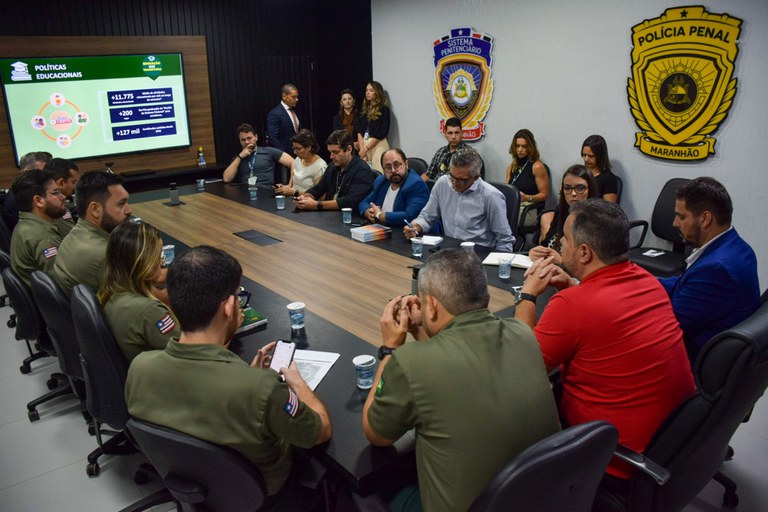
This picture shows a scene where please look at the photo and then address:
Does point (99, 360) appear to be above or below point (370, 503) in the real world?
above

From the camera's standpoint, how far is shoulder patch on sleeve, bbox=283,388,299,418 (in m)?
1.66

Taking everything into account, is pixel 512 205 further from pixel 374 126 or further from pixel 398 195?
pixel 374 126

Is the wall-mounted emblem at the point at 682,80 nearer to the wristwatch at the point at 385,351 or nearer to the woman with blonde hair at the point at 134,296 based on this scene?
the wristwatch at the point at 385,351

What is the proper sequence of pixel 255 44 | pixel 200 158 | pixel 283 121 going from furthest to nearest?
1. pixel 255 44
2. pixel 200 158
3. pixel 283 121

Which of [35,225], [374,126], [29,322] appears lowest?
[29,322]

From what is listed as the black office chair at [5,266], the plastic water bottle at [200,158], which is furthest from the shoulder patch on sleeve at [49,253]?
the plastic water bottle at [200,158]

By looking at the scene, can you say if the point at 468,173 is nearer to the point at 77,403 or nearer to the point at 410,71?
the point at 77,403

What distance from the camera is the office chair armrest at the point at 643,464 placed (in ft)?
5.67

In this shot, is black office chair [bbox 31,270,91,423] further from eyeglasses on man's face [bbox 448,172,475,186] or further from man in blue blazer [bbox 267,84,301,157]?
man in blue blazer [bbox 267,84,301,157]

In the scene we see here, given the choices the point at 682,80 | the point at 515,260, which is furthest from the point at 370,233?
the point at 682,80

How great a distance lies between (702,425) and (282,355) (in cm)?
147

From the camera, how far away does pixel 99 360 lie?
2.34 meters

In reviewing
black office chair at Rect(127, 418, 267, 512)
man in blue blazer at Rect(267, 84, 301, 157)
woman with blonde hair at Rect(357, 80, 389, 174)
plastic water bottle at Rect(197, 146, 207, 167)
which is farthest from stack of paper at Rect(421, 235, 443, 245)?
plastic water bottle at Rect(197, 146, 207, 167)

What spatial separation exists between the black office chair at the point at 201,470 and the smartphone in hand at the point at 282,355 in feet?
1.76
